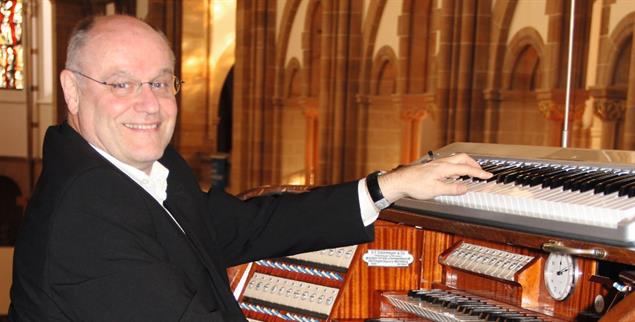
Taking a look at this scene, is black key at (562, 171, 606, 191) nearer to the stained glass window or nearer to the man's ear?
the man's ear

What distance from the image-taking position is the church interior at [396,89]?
10.2 ft

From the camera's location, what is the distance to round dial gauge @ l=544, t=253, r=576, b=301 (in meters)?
2.59

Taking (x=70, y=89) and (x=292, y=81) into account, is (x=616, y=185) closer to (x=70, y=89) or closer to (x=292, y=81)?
(x=70, y=89)

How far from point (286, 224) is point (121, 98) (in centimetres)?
83

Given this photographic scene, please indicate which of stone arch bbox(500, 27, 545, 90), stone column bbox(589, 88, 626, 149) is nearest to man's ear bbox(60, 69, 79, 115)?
stone column bbox(589, 88, 626, 149)

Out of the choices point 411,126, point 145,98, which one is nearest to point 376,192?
point 145,98

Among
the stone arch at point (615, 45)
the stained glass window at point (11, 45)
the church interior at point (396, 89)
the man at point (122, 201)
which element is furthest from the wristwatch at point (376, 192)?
the stained glass window at point (11, 45)

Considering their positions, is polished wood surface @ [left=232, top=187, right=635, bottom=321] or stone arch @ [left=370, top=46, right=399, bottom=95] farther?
stone arch @ [left=370, top=46, right=399, bottom=95]

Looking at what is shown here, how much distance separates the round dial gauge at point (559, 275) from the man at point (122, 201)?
50cm

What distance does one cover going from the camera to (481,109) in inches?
449

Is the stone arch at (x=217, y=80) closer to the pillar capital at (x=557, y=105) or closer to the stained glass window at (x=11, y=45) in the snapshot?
the stained glass window at (x=11, y=45)

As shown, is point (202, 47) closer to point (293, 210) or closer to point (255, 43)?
point (255, 43)

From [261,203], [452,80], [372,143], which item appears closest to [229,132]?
[372,143]

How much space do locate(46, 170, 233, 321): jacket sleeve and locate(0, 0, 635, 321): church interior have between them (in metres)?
0.87
